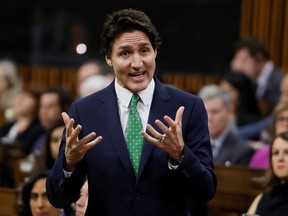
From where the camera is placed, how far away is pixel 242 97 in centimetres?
646

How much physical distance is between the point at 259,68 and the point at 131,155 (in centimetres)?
443

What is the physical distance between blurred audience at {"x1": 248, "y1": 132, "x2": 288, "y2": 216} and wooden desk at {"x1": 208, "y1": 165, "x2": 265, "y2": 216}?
20.4 inches

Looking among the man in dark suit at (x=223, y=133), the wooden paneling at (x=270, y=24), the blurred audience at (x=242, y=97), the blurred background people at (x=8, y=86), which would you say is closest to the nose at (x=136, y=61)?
the man in dark suit at (x=223, y=133)

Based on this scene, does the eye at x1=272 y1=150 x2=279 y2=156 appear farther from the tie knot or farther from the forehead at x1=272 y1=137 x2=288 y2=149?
the tie knot

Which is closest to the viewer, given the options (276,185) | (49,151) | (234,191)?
(276,185)

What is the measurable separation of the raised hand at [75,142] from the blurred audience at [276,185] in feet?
5.51

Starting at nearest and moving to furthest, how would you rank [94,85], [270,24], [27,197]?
[27,197] → [94,85] → [270,24]

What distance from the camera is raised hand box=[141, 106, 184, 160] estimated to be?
8.27 ft

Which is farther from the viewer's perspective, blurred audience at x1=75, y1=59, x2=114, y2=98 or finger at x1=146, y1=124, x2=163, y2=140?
blurred audience at x1=75, y1=59, x2=114, y2=98

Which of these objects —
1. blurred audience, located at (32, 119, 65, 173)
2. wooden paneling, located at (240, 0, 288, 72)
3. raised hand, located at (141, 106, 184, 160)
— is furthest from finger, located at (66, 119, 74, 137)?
wooden paneling, located at (240, 0, 288, 72)

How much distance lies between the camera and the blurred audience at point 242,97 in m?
6.40

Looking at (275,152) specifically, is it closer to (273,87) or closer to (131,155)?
(131,155)

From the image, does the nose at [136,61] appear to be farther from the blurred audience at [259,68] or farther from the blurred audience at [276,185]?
the blurred audience at [259,68]

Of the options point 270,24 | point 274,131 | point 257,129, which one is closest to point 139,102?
point 274,131
